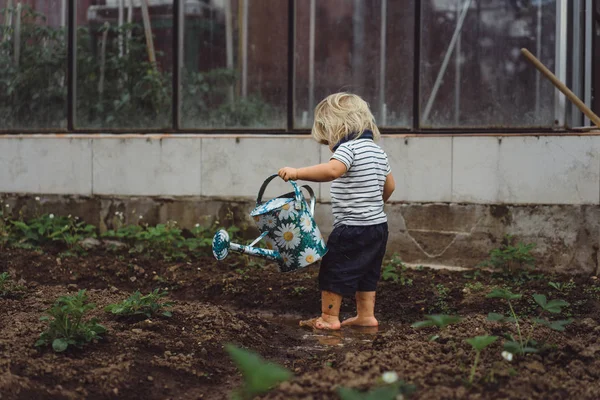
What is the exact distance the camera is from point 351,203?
502 cm

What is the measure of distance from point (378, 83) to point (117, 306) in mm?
3384

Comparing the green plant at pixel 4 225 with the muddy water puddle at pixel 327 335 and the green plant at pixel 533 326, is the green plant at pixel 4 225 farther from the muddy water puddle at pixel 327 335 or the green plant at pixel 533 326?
the green plant at pixel 533 326

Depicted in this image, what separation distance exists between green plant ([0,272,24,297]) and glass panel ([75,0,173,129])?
2639 mm

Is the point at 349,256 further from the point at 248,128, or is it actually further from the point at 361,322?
the point at 248,128

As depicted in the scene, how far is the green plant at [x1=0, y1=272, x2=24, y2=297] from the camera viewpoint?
510 cm

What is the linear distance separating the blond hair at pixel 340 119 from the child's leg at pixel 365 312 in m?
0.95

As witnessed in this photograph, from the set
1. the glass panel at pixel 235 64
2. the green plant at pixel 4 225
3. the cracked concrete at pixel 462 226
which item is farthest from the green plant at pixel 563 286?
the green plant at pixel 4 225

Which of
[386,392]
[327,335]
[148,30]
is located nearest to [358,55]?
[148,30]

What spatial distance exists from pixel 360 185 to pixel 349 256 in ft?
1.41

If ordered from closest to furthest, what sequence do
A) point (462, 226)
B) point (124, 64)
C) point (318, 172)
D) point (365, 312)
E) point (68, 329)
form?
point (68, 329), point (318, 172), point (365, 312), point (462, 226), point (124, 64)

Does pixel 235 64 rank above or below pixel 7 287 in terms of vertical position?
above

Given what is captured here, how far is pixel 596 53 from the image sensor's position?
677 centimetres

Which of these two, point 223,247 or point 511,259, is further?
point 511,259

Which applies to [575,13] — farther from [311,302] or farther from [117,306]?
[117,306]
